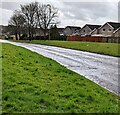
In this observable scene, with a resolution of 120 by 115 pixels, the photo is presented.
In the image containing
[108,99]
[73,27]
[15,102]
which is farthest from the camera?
[73,27]

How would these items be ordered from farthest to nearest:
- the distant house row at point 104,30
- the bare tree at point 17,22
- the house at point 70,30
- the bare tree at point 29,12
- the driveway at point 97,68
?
the house at point 70,30, the distant house row at point 104,30, the bare tree at point 17,22, the bare tree at point 29,12, the driveway at point 97,68

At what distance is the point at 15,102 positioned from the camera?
17.0 feet

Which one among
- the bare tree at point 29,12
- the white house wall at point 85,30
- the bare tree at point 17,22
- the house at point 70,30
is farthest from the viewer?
the house at point 70,30

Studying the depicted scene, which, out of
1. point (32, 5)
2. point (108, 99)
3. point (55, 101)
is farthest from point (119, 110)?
point (32, 5)

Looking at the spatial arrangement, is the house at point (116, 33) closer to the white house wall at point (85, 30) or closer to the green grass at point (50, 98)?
the white house wall at point (85, 30)

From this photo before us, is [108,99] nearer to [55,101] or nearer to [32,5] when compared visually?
[55,101]

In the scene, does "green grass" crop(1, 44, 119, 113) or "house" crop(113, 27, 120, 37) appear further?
"house" crop(113, 27, 120, 37)

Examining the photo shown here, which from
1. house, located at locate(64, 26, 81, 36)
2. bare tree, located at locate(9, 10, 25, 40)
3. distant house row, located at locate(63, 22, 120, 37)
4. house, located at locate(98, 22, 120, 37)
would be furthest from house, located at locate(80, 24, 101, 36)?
bare tree, located at locate(9, 10, 25, 40)

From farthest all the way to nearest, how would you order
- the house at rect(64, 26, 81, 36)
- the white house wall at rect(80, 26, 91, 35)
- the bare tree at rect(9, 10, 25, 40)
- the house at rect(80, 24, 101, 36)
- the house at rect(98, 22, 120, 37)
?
1. the house at rect(64, 26, 81, 36)
2. the white house wall at rect(80, 26, 91, 35)
3. the house at rect(80, 24, 101, 36)
4. the house at rect(98, 22, 120, 37)
5. the bare tree at rect(9, 10, 25, 40)

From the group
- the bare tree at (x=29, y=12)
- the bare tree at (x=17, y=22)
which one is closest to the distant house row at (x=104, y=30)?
the bare tree at (x=29, y=12)

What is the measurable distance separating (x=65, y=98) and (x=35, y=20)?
6897 centimetres

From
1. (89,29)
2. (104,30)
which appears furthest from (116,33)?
(89,29)

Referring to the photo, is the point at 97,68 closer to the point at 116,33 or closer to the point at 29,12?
the point at 29,12

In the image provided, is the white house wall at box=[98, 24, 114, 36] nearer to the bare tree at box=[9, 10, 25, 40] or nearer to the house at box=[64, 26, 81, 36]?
the bare tree at box=[9, 10, 25, 40]
